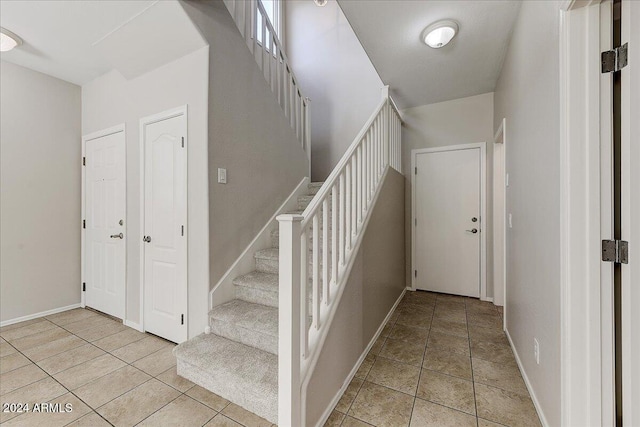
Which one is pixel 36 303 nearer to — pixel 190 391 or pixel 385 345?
pixel 190 391

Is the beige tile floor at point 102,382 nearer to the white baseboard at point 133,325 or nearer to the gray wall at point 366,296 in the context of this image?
the white baseboard at point 133,325

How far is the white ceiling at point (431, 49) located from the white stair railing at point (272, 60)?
1.10 meters

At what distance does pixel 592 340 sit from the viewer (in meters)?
1.12

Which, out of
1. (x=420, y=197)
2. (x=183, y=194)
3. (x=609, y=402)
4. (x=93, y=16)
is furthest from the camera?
(x=420, y=197)

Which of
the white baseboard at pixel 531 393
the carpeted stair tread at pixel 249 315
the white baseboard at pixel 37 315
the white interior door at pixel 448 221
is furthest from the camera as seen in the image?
the white interior door at pixel 448 221

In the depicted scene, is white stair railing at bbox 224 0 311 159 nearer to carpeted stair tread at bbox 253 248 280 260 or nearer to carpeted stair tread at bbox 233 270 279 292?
carpeted stair tread at bbox 253 248 280 260

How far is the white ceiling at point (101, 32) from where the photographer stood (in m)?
2.10

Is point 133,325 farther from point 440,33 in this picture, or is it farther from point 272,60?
point 440,33

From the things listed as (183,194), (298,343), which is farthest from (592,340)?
(183,194)

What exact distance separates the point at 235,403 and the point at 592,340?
188cm

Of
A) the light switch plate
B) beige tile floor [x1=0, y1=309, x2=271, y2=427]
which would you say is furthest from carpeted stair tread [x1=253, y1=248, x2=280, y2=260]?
beige tile floor [x1=0, y1=309, x2=271, y2=427]

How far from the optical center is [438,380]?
6.28ft

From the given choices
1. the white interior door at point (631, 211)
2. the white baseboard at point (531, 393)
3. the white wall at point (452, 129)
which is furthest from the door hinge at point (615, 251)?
the white wall at point (452, 129)

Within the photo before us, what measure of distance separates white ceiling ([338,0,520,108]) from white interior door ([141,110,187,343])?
5.99 feet
